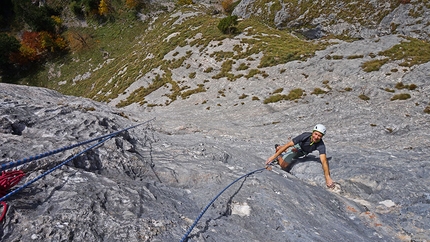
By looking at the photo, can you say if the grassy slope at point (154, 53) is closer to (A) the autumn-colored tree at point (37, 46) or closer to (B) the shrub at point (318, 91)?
(A) the autumn-colored tree at point (37, 46)

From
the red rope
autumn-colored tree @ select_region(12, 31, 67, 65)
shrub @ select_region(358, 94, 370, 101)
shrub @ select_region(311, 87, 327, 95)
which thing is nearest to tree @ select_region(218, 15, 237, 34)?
shrub @ select_region(311, 87, 327, 95)

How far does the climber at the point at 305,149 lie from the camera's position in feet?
32.8

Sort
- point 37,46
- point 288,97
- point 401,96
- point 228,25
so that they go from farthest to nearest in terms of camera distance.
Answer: point 37,46 → point 228,25 → point 288,97 → point 401,96

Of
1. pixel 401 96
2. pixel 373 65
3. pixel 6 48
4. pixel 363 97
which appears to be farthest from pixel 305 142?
pixel 6 48

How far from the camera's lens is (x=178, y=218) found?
559 centimetres

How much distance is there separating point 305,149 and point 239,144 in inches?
195

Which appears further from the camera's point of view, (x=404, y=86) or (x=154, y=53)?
(x=154, y=53)

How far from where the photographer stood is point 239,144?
15.4 m

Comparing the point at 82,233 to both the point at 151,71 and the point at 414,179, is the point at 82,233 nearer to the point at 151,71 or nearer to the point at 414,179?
the point at 414,179

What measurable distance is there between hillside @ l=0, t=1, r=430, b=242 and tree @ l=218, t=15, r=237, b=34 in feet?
5.40

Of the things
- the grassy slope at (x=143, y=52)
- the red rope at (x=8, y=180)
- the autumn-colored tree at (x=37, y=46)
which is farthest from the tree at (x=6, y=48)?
the red rope at (x=8, y=180)

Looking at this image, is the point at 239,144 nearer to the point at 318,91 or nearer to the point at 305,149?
the point at 305,149

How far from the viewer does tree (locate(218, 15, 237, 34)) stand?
40.5 metres

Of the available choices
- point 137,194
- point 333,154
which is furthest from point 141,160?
point 333,154
